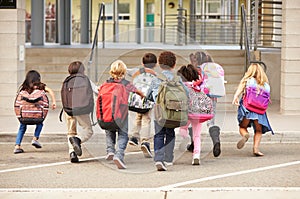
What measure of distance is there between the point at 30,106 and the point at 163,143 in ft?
7.05

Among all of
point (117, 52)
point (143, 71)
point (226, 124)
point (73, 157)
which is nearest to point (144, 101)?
point (143, 71)

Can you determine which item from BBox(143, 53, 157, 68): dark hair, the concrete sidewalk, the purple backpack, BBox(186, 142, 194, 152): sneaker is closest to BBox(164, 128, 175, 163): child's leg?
BBox(143, 53, 157, 68): dark hair

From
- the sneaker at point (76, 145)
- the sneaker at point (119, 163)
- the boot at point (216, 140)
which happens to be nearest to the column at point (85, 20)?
the boot at point (216, 140)

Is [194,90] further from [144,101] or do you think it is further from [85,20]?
[85,20]

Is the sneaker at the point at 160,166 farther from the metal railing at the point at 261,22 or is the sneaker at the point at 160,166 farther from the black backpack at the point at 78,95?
the metal railing at the point at 261,22

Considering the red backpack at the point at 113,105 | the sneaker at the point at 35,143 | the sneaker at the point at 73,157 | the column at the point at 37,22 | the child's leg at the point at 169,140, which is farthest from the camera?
the column at the point at 37,22

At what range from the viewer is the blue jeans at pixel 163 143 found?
372 inches

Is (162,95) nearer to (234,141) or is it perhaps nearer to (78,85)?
(78,85)

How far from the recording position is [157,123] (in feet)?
31.3

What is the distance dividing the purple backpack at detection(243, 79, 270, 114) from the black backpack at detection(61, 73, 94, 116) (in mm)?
2199

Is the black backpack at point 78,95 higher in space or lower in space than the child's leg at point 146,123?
higher

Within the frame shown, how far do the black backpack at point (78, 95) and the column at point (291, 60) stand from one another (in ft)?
19.9

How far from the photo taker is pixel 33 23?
2597 cm

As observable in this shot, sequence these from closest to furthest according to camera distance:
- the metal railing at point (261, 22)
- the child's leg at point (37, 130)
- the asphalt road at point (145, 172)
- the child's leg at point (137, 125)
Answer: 1. the asphalt road at point (145, 172)
2. the child's leg at point (137, 125)
3. the child's leg at point (37, 130)
4. the metal railing at point (261, 22)
